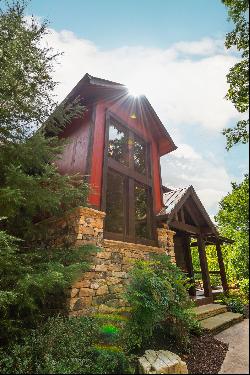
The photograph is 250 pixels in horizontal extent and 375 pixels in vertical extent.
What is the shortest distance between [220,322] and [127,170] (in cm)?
562

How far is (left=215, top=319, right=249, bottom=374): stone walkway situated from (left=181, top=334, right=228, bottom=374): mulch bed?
13cm

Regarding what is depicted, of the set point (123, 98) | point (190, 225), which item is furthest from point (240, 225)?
point (190, 225)

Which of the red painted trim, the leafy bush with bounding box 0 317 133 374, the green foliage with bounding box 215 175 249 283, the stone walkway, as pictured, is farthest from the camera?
the red painted trim

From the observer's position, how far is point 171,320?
19.4ft

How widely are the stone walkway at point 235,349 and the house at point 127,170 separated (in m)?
2.00

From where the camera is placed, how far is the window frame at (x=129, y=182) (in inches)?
321

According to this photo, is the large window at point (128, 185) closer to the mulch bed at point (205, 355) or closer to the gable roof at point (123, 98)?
the gable roof at point (123, 98)

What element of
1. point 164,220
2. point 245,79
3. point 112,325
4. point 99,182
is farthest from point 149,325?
point 245,79

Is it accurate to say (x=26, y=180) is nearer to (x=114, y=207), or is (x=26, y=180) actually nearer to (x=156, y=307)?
(x=156, y=307)

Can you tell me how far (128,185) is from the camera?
30.0 ft

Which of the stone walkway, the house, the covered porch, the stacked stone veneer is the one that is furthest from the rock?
the covered porch

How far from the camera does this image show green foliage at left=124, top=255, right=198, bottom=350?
5125mm

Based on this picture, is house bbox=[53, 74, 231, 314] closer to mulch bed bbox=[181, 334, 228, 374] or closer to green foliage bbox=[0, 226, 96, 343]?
green foliage bbox=[0, 226, 96, 343]

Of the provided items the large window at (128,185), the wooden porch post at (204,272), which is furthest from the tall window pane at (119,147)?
the wooden porch post at (204,272)
